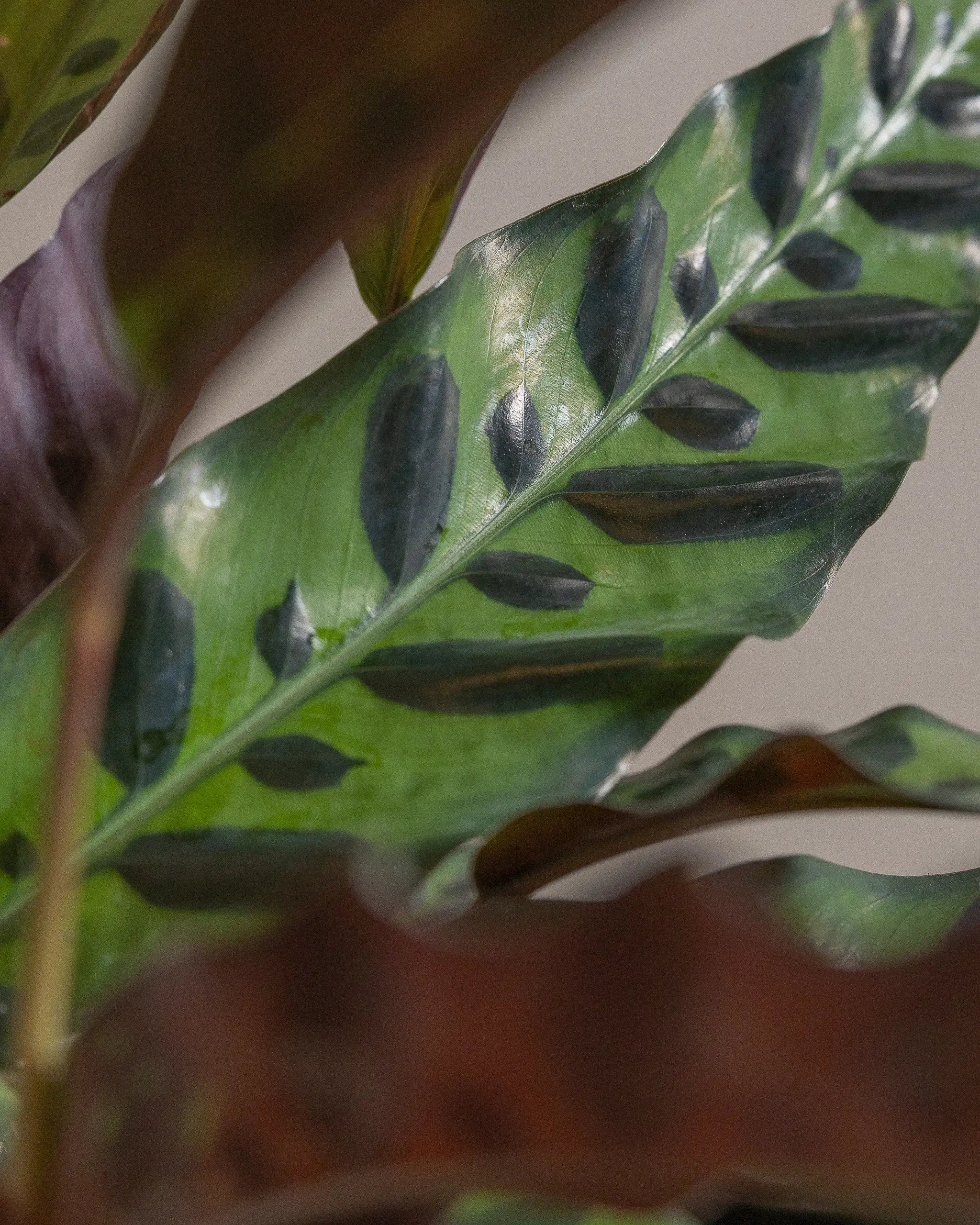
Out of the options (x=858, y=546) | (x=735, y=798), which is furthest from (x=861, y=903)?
(x=858, y=546)

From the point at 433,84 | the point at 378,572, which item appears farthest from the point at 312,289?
the point at 378,572

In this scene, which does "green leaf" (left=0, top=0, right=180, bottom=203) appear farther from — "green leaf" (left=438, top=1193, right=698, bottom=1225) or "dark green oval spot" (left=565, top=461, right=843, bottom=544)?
"green leaf" (left=438, top=1193, right=698, bottom=1225)

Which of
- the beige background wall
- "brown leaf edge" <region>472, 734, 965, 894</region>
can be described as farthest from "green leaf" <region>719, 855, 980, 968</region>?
the beige background wall

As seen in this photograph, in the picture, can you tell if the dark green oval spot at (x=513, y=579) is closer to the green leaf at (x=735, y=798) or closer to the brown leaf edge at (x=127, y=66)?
the green leaf at (x=735, y=798)

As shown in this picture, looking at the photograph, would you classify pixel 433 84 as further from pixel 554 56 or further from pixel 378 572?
pixel 378 572

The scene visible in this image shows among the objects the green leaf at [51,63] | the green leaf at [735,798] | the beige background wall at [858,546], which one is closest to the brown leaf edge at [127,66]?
the green leaf at [51,63]

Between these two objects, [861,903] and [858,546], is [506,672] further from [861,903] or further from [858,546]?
[858,546]
